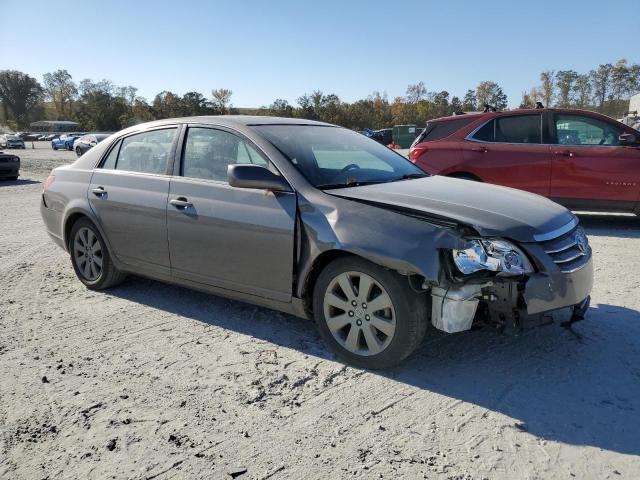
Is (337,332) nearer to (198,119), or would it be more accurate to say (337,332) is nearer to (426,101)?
(198,119)

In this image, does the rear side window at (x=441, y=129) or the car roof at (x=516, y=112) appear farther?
the rear side window at (x=441, y=129)

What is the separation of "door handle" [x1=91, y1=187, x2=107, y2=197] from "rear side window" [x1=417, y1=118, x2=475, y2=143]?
5.53 meters

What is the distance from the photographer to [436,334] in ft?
12.9

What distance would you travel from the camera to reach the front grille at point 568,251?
3297mm

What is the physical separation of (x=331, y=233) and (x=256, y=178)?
0.69 metres

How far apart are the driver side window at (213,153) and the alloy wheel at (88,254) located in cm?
146

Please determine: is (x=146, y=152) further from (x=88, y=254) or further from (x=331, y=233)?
(x=331, y=233)

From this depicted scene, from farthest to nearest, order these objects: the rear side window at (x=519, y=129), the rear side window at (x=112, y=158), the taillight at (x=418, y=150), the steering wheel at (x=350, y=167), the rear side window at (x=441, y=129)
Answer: the taillight at (x=418, y=150), the rear side window at (x=441, y=129), the rear side window at (x=519, y=129), the rear side window at (x=112, y=158), the steering wheel at (x=350, y=167)

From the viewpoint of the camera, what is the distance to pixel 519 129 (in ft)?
26.8

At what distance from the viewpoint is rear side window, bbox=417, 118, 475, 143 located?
8.46m

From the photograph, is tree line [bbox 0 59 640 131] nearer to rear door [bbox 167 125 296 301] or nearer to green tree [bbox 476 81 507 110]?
green tree [bbox 476 81 507 110]

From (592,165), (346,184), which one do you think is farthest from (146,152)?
(592,165)

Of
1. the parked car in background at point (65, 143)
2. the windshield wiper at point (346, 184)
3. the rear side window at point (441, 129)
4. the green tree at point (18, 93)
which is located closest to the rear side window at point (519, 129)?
the rear side window at point (441, 129)

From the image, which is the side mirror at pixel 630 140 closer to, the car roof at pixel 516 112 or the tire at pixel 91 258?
the car roof at pixel 516 112
